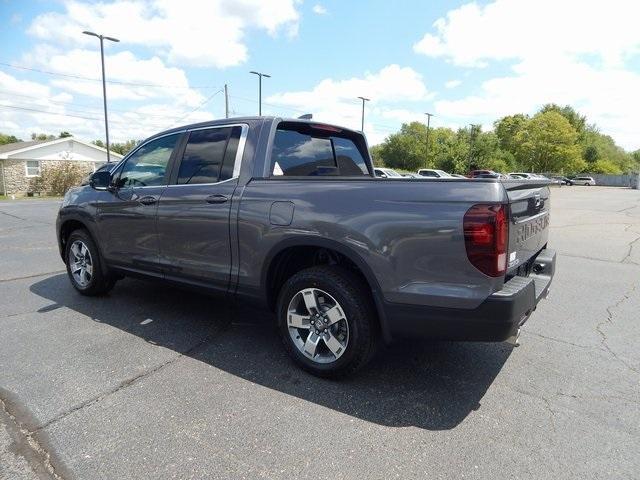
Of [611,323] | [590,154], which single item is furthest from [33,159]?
[590,154]

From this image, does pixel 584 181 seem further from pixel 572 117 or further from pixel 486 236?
pixel 486 236

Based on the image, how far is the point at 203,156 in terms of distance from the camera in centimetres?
389

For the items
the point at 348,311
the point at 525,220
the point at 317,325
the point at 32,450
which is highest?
the point at 525,220

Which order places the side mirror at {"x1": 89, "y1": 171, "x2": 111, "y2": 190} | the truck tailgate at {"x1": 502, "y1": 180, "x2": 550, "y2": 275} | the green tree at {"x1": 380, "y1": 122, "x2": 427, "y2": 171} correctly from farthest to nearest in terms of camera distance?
the green tree at {"x1": 380, "y1": 122, "x2": 427, "y2": 171}
the side mirror at {"x1": 89, "y1": 171, "x2": 111, "y2": 190}
the truck tailgate at {"x1": 502, "y1": 180, "x2": 550, "y2": 275}

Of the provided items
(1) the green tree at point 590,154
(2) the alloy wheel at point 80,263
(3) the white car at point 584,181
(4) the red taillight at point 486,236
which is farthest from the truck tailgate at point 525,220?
(1) the green tree at point 590,154

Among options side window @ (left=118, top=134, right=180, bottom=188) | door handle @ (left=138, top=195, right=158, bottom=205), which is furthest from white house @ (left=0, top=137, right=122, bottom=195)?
door handle @ (left=138, top=195, right=158, bottom=205)

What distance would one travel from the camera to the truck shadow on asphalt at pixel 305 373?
113 inches

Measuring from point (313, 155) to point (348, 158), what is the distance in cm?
59

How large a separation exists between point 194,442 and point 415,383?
1.58 metres

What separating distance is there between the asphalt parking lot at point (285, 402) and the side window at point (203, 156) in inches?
56.5

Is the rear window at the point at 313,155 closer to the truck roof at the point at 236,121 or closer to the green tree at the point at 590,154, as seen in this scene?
the truck roof at the point at 236,121

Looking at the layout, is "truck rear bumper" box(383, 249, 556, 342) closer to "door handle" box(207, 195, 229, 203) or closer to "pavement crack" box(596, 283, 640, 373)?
"pavement crack" box(596, 283, 640, 373)

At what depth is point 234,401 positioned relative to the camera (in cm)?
290

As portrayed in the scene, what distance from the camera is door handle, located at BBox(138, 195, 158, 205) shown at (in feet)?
13.4
